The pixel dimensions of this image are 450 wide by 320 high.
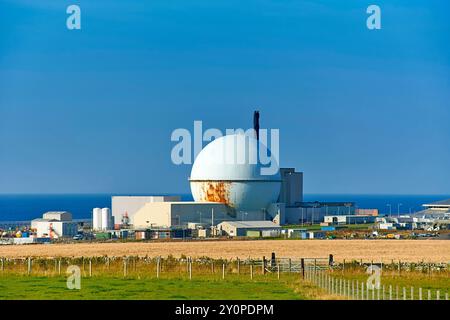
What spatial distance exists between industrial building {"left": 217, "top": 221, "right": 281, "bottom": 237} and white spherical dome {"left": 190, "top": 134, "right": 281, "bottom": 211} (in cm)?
599

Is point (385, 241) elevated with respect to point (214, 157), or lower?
lower

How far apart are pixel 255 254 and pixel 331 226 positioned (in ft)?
157

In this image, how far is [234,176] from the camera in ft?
366

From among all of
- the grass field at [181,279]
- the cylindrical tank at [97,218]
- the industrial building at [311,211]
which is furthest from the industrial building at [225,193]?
the grass field at [181,279]

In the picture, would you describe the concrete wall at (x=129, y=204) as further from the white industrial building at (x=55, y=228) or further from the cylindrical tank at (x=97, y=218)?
the white industrial building at (x=55, y=228)

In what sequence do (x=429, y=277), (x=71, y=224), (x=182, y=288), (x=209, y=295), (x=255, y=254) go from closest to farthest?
(x=209, y=295), (x=182, y=288), (x=429, y=277), (x=255, y=254), (x=71, y=224)

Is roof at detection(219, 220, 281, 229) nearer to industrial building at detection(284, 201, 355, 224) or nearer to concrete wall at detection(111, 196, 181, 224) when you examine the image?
industrial building at detection(284, 201, 355, 224)

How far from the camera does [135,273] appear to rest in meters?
50.1

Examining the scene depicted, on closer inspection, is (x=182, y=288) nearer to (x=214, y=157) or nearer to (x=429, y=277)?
(x=429, y=277)

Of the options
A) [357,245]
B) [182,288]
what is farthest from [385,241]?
[182,288]

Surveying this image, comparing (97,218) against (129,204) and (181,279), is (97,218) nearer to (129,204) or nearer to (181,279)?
(129,204)

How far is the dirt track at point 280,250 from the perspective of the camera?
2702 inches

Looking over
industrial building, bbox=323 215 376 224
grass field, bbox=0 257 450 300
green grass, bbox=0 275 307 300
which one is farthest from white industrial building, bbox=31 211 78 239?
green grass, bbox=0 275 307 300

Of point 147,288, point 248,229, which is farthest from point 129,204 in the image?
point 147,288
